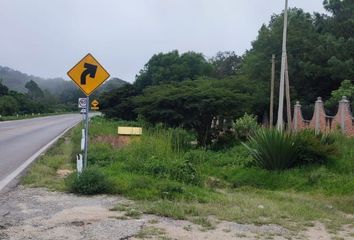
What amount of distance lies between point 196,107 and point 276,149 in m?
8.56

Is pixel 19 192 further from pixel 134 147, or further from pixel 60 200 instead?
pixel 134 147

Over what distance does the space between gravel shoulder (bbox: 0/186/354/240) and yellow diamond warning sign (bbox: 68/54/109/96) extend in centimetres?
354

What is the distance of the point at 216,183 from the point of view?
14422 mm

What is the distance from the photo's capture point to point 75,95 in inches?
6506

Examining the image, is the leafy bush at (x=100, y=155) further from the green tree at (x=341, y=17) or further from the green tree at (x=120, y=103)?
the green tree at (x=120, y=103)

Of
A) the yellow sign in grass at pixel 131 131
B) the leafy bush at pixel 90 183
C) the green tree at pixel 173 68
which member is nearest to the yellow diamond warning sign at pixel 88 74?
the leafy bush at pixel 90 183

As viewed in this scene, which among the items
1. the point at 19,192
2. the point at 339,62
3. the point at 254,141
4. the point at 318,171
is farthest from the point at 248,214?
the point at 339,62

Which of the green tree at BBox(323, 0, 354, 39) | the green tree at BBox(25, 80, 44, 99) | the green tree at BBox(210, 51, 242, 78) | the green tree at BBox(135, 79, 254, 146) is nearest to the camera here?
the green tree at BBox(135, 79, 254, 146)

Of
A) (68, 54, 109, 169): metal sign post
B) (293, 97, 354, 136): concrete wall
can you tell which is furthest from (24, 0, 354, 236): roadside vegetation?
(293, 97, 354, 136): concrete wall

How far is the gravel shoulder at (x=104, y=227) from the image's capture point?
22.7 ft

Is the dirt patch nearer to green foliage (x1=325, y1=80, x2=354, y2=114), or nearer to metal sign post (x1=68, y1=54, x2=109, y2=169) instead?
metal sign post (x1=68, y1=54, x2=109, y2=169)

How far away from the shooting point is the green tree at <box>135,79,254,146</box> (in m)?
23.5

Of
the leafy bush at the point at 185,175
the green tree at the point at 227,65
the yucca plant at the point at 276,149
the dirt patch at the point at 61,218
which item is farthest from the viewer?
the green tree at the point at 227,65

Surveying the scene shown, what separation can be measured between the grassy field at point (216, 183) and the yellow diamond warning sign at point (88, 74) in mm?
2008
